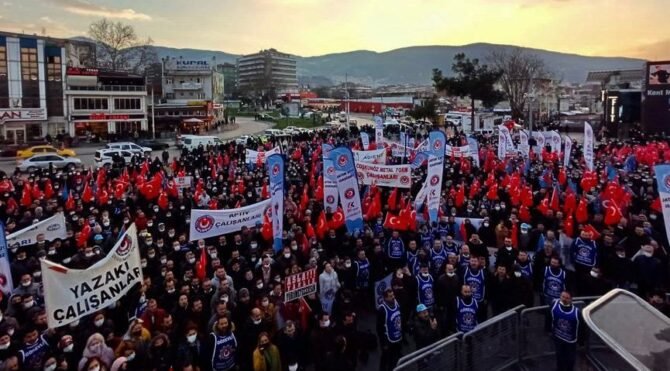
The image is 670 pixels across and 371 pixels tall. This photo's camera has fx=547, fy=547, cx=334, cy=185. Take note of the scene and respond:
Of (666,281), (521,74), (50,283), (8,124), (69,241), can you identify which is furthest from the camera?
(521,74)

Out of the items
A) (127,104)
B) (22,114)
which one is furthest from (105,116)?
(22,114)

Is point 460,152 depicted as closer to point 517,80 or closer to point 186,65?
point 517,80

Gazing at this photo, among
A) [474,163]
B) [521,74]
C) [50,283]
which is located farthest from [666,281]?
[521,74]

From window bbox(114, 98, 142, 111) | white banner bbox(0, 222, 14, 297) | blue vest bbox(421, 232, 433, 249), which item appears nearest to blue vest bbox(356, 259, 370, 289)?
blue vest bbox(421, 232, 433, 249)

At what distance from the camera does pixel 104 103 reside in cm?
5509

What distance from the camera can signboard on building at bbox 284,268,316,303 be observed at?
7.95m

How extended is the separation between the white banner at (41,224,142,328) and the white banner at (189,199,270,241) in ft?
10.1

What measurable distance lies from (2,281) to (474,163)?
682 inches

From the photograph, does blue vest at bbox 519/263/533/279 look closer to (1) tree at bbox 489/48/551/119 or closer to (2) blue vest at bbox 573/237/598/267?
(2) blue vest at bbox 573/237/598/267

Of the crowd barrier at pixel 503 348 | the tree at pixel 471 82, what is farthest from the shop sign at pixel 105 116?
the crowd barrier at pixel 503 348

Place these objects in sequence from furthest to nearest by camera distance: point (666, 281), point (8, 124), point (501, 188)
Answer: point (8, 124)
point (501, 188)
point (666, 281)

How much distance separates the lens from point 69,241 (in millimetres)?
11711

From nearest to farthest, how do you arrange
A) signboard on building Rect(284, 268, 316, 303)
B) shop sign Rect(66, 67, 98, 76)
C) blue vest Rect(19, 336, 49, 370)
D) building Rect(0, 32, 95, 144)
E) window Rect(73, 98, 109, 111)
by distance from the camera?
blue vest Rect(19, 336, 49, 370) → signboard on building Rect(284, 268, 316, 303) → building Rect(0, 32, 95, 144) → shop sign Rect(66, 67, 98, 76) → window Rect(73, 98, 109, 111)

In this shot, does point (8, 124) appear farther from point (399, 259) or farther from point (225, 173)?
point (399, 259)
